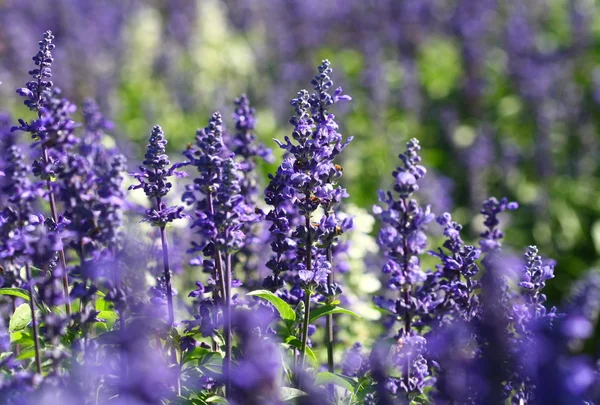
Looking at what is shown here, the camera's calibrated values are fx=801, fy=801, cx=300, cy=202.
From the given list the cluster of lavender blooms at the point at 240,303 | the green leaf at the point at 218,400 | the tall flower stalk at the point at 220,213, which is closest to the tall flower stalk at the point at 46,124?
the cluster of lavender blooms at the point at 240,303

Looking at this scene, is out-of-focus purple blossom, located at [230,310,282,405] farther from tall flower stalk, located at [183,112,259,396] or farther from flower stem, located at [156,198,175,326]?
flower stem, located at [156,198,175,326]

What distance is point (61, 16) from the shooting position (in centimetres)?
1469

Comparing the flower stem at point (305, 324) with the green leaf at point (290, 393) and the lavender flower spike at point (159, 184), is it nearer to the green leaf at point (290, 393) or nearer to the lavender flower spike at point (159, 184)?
the green leaf at point (290, 393)

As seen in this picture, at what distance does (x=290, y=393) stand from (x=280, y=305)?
368 millimetres

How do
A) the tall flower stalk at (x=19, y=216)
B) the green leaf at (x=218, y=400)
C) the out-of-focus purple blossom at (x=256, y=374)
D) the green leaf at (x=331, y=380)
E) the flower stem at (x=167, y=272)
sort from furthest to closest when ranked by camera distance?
the flower stem at (x=167, y=272) → the green leaf at (x=331, y=380) → the green leaf at (x=218, y=400) → the tall flower stalk at (x=19, y=216) → the out-of-focus purple blossom at (x=256, y=374)

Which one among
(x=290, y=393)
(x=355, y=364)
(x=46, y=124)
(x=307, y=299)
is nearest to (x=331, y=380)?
(x=290, y=393)

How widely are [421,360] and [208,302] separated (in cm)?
81

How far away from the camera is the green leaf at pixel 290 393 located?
8.63ft

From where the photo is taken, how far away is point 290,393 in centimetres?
266

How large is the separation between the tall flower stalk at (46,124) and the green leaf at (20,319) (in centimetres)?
16

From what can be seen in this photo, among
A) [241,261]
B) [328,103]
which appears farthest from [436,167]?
[328,103]

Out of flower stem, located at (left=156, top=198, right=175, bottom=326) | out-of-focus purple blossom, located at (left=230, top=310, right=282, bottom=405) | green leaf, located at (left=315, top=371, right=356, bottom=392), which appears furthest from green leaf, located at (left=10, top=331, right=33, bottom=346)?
green leaf, located at (left=315, top=371, right=356, bottom=392)

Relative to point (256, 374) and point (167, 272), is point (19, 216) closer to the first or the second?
point (167, 272)

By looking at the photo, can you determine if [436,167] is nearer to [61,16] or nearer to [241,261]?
[241,261]
